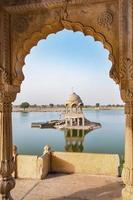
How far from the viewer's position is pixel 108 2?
181 inches

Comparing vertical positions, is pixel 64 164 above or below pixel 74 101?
below

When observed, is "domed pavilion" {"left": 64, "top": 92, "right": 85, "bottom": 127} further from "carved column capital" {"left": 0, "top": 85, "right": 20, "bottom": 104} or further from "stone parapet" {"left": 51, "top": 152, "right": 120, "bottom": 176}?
"carved column capital" {"left": 0, "top": 85, "right": 20, "bottom": 104}

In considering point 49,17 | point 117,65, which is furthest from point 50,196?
point 49,17

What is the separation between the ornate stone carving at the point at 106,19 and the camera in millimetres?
4555

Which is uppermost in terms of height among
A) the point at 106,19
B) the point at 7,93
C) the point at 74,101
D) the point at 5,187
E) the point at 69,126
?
the point at 106,19

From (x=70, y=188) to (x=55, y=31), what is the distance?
3725mm

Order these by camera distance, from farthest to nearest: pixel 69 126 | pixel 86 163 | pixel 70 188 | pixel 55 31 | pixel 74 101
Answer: pixel 69 126 → pixel 74 101 → pixel 86 163 → pixel 70 188 → pixel 55 31

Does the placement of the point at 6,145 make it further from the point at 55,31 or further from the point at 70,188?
the point at 70,188

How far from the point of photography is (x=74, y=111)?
3859 cm

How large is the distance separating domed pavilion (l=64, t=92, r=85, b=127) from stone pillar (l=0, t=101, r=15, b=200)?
27.8 meters

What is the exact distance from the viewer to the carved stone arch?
4559mm

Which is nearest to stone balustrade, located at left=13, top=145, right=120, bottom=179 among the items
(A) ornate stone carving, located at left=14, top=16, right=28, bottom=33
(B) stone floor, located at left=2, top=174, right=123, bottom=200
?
(B) stone floor, located at left=2, top=174, right=123, bottom=200

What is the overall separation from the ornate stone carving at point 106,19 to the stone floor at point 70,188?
3.64 meters

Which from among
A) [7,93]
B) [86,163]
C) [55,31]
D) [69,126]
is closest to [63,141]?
[69,126]
